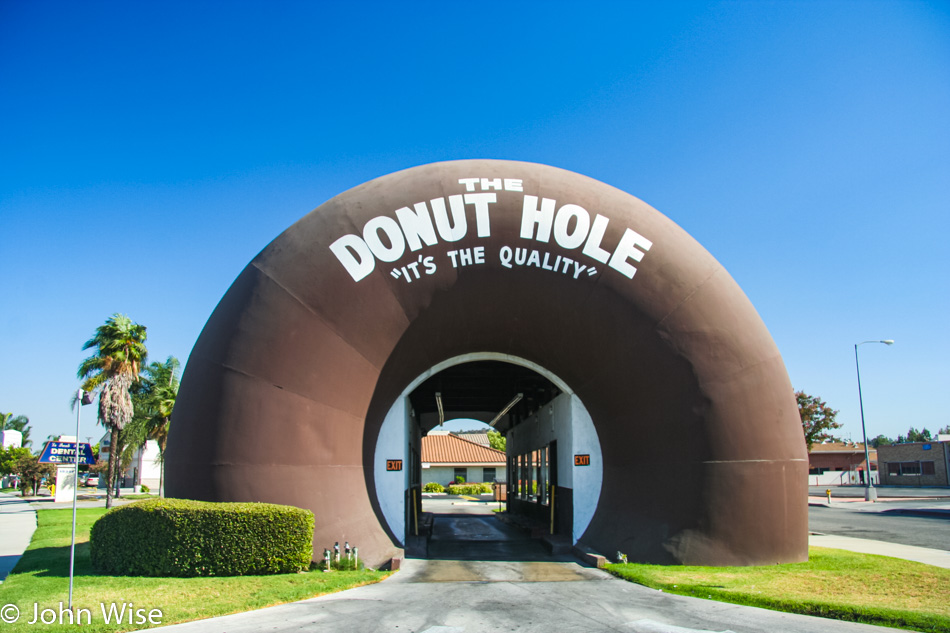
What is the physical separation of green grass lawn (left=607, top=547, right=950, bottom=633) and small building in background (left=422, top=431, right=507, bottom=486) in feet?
134

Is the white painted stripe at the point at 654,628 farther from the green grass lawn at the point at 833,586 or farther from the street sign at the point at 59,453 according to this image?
the street sign at the point at 59,453

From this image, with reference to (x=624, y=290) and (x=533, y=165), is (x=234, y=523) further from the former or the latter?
(x=533, y=165)

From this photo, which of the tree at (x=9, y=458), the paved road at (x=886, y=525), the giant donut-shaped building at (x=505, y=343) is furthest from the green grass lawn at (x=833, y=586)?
the tree at (x=9, y=458)

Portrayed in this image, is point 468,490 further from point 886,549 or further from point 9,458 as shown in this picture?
point 9,458

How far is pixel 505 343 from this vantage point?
1384 cm

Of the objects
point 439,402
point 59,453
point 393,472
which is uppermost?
point 439,402

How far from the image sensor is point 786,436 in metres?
12.3

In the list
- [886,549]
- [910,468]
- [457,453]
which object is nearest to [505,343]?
[886,549]

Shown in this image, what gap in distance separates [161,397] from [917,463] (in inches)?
2352

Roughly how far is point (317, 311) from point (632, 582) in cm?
723

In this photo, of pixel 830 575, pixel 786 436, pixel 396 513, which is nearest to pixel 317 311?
pixel 396 513

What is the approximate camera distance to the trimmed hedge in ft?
33.7

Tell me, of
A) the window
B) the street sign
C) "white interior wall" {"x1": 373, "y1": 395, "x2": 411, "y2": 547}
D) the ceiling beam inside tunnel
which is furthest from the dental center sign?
the window

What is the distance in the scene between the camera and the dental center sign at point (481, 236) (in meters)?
12.6
